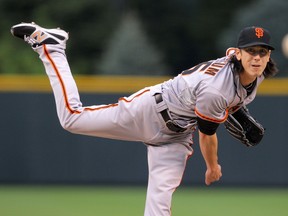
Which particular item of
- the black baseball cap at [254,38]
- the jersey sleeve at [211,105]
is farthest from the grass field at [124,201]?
the black baseball cap at [254,38]

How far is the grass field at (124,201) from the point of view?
8578 millimetres

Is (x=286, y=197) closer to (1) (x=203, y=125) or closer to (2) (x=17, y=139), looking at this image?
(2) (x=17, y=139)

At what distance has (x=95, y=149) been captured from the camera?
10.4 metres

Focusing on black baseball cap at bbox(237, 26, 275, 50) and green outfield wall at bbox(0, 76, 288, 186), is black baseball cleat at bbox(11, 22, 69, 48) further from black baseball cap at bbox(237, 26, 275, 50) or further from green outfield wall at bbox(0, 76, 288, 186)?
green outfield wall at bbox(0, 76, 288, 186)

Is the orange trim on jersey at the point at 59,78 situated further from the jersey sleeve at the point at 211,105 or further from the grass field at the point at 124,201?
Result: the grass field at the point at 124,201

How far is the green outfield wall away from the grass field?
0.15 meters

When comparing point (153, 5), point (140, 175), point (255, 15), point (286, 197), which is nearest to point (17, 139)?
point (140, 175)

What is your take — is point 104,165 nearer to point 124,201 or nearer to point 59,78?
point 124,201

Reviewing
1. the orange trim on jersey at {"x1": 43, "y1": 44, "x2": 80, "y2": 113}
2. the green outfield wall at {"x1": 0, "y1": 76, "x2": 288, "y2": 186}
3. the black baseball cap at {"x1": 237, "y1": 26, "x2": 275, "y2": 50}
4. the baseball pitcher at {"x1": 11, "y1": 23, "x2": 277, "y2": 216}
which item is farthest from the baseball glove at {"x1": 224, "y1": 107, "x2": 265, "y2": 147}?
the green outfield wall at {"x1": 0, "y1": 76, "x2": 288, "y2": 186}

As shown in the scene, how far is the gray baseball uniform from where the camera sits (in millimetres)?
6109

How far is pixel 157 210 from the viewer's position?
624 centimetres

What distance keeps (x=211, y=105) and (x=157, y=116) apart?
56 centimetres

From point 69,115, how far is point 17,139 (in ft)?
13.4

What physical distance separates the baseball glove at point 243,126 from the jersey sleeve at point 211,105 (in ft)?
1.86
